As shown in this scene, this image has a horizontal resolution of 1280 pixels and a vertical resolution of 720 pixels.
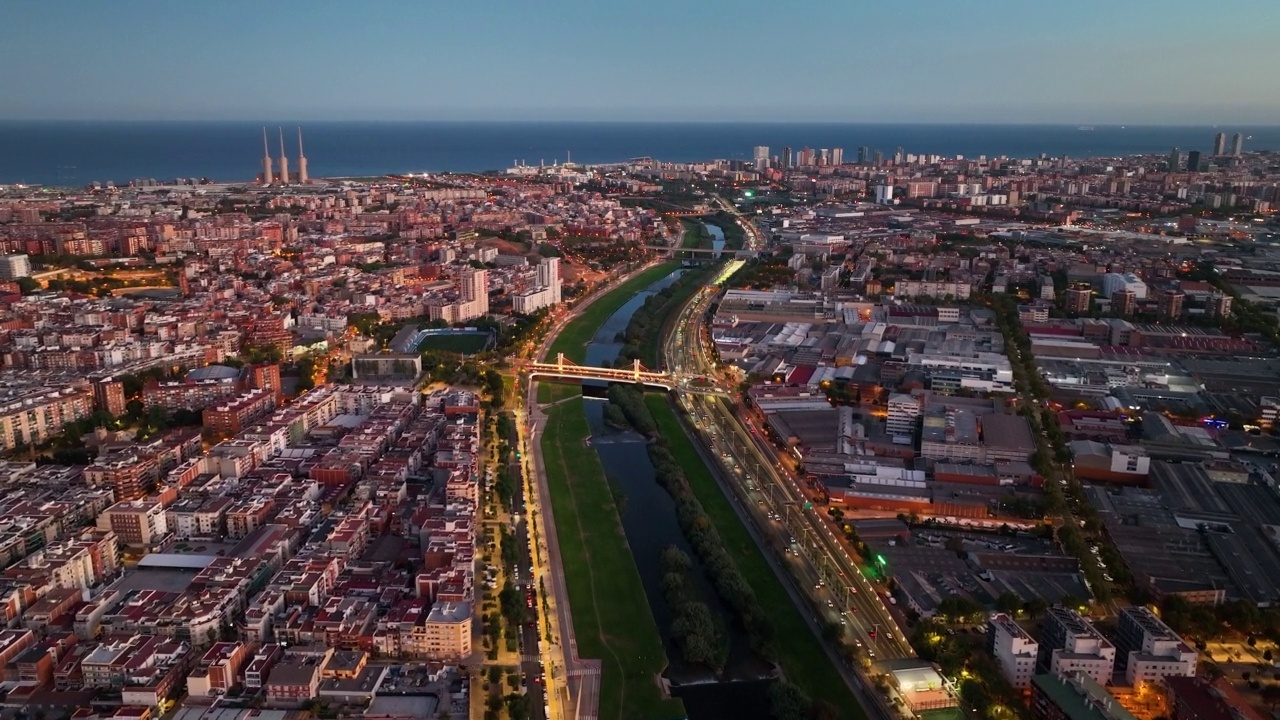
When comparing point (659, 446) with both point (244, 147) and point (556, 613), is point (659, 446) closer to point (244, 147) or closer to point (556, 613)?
point (556, 613)

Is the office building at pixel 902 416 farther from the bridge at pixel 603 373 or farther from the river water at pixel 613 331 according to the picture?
the river water at pixel 613 331

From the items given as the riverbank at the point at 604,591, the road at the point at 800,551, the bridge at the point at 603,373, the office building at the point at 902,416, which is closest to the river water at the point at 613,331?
the bridge at the point at 603,373

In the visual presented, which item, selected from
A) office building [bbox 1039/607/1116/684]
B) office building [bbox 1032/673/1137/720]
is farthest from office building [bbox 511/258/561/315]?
office building [bbox 1032/673/1137/720]

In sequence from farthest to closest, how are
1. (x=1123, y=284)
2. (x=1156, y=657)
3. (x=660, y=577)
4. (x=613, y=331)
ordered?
(x=1123, y=284), (x=613, y=331), (x=660, y=577), (x=1156, y=657)

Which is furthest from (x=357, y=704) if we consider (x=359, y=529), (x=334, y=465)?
(x=334, y=465)

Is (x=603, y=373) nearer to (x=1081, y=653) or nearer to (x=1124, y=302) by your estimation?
(x=1081, y=653)

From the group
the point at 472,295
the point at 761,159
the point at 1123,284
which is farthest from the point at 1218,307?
the point at 761,159

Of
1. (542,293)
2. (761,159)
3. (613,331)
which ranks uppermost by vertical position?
(761,159)

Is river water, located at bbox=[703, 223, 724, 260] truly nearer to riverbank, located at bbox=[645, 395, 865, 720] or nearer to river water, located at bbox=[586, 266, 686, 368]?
river water, located at bbox=[586, 266, 686, 368]
